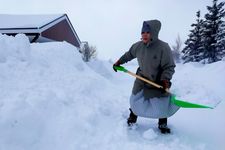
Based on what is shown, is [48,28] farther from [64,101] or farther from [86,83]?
[64,101]

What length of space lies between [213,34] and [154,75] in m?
23.4

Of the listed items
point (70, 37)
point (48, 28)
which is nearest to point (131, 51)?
point (48, 28)

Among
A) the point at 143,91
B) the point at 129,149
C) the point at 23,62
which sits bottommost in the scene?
the point at 129,149

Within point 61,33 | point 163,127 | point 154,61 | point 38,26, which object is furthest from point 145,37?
point 61,33

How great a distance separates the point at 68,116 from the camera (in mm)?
3678

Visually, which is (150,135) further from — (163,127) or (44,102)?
(44,102)

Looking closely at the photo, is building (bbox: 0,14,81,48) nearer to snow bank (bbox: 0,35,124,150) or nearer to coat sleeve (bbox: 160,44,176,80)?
snow bank (bbox: 0,35,124,150)

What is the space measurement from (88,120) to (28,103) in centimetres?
87

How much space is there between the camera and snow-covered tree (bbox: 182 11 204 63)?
85.5 ft

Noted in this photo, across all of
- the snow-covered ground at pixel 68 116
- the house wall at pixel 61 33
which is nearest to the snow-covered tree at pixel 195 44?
the house wall at pixel 61 33

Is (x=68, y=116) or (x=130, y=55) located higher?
(x=130, y=55)

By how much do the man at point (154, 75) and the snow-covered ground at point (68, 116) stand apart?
0.27m

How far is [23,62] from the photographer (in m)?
4.73

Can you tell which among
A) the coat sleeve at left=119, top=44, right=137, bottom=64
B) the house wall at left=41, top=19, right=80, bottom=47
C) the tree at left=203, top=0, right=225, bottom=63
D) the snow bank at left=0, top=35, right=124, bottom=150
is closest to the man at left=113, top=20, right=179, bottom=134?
the coat sleeve at left=119, top=44, right=137, bottom=64
